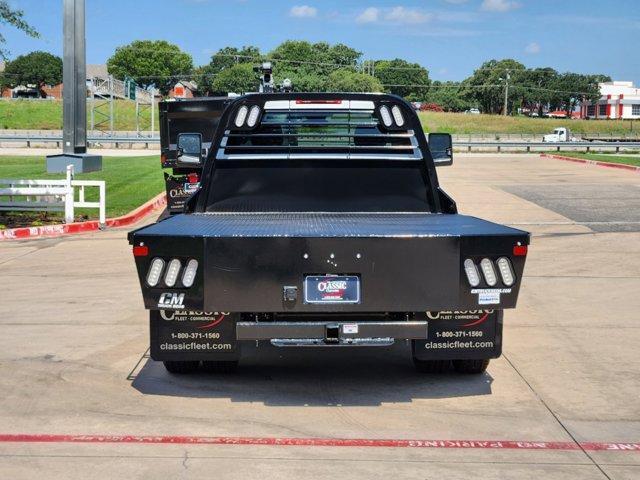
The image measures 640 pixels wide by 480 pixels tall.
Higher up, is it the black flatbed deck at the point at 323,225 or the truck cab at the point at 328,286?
the black flatbed deck at the point at 323,225

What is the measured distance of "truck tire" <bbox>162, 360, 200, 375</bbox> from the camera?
702 centimetres

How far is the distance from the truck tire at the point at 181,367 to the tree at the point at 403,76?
182m

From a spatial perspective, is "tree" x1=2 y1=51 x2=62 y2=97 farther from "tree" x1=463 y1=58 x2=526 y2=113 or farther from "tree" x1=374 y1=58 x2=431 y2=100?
"tree" x1=463 y1=58 x2=526 y2=113

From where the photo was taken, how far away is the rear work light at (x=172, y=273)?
20.4 feet

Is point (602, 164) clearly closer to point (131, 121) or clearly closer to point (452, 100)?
point (131, 121)

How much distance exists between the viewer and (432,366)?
7195 mm

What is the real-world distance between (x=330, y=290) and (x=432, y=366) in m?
1.40

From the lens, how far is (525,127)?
120500 millimetres

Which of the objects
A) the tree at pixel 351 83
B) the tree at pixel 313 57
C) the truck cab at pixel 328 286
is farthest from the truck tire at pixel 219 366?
the tree at pixel 313 57

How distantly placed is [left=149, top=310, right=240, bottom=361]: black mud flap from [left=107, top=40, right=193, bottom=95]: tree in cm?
17431

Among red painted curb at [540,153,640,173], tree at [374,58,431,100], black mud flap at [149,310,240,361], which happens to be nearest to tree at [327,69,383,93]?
tree at [374,58,431,100]

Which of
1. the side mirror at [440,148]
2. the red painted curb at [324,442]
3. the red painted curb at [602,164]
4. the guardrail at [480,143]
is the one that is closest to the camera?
the red painted curb at [324,442]

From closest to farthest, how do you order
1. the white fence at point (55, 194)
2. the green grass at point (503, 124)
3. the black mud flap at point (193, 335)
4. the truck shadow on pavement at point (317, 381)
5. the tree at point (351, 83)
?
the black mud flap at point (193, 335), the truck shadow on pavement at point (317, 381), the white fence at point (55, 194), the green grass at point (503, 124), the tree at point (351, 83)

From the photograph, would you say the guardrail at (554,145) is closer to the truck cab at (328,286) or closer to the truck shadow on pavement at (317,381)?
the truck shadow on pavement at (317,381)
